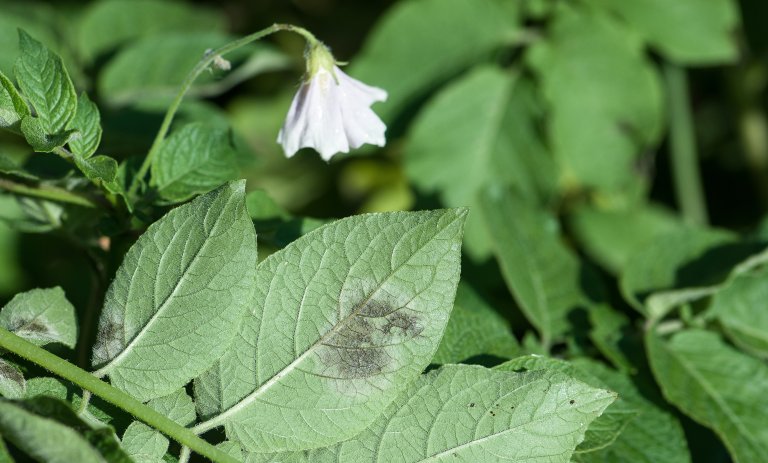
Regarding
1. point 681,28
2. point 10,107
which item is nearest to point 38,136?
point 10,107

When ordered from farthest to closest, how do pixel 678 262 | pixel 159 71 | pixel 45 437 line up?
pixel 159 71 → pixel 678 262 → pixel 45 437

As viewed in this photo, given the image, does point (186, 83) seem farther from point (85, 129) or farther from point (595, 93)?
point (595, 93)

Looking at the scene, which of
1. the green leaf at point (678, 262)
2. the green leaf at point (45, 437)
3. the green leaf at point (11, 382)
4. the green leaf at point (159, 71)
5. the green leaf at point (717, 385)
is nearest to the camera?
the green leaf at point (45, 437)

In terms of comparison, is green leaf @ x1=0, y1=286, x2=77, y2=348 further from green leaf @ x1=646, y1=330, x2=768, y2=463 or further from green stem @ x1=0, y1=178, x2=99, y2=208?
green leaf @ x1=646, y1=330, x2=768, y2=463

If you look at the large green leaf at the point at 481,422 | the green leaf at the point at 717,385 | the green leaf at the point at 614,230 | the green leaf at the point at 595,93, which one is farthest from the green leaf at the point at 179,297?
the green leaf at the point at 614,230

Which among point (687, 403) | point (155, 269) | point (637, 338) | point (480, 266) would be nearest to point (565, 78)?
point (480, 266)

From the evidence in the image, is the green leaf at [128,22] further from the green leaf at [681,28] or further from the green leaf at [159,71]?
the green leaf at [681,28]
